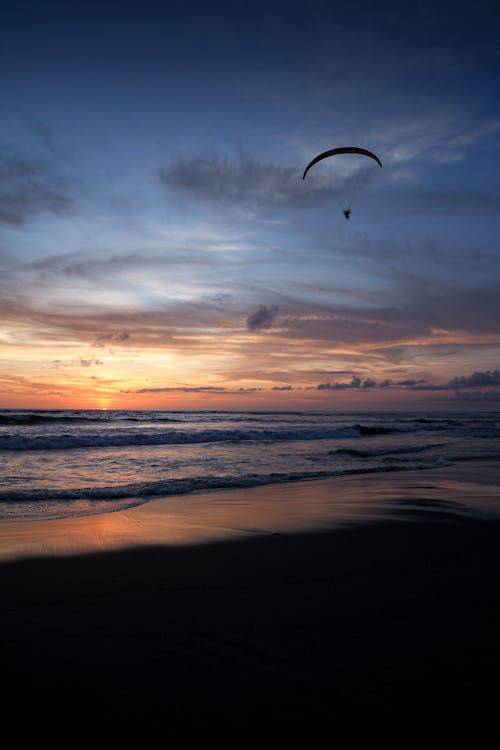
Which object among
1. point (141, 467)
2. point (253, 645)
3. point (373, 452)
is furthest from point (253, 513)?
point (373, 452)

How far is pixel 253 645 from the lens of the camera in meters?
3.08

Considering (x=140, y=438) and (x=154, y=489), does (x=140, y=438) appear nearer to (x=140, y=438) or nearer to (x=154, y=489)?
(x=140, y=438)

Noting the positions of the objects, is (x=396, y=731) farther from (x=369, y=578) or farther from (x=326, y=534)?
(x=326, y=534)

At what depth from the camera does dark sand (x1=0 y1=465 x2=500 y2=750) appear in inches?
90.7

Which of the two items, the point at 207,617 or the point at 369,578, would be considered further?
the point at 369,578

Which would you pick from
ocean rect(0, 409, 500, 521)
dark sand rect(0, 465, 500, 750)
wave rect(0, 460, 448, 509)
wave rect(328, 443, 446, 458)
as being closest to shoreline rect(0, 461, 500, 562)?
dark sand rect(0, 465, 500, 750)

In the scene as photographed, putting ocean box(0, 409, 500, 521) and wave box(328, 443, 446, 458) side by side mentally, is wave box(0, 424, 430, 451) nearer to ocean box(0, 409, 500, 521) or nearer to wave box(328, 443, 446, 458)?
ocean box(0, 409, 500, 521)

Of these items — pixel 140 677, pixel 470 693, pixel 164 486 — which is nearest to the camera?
pixel 470 693

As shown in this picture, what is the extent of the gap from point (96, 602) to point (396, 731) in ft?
8.51

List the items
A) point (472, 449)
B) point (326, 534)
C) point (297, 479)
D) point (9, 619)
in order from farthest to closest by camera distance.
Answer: point (472, 449) < point (297, 479) < point (326, 534) < point (9, 619)

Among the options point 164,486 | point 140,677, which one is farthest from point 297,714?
point 164,486

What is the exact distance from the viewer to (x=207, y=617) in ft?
11.6

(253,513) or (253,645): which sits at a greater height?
(253,645)

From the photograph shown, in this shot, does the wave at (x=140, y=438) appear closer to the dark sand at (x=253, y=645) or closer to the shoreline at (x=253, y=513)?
the shoreline at (x=253, y=513)
